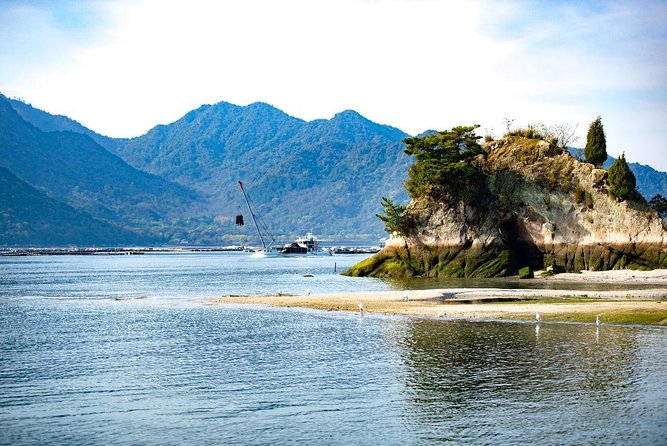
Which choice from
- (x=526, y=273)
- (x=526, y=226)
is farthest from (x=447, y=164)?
(x=526, y=273)

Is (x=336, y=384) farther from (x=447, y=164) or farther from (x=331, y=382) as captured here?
(x=447, y=164)

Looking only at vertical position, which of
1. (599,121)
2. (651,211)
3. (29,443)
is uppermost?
(599,121)

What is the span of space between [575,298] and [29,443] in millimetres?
54752

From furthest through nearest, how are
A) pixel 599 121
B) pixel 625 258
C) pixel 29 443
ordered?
pixel 599 121, pixel 625 258, pixel 29 443

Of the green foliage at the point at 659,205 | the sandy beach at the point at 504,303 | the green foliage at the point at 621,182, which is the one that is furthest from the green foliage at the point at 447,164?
the sandy beach at the point at 504,303

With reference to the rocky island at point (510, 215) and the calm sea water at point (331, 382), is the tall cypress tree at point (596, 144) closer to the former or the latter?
the rocky island at point (510, 215)

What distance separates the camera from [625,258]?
10981cm

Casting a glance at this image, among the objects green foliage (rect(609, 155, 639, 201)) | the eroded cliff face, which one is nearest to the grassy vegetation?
the eroded cliff face

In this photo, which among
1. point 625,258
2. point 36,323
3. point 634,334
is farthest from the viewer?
point 625,258

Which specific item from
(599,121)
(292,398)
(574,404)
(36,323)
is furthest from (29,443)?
(599,121)

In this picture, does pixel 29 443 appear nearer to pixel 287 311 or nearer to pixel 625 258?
pixel 287 311

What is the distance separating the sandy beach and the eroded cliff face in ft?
69.6

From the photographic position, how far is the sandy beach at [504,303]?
5762cm

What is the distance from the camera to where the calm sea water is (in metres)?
29.5
